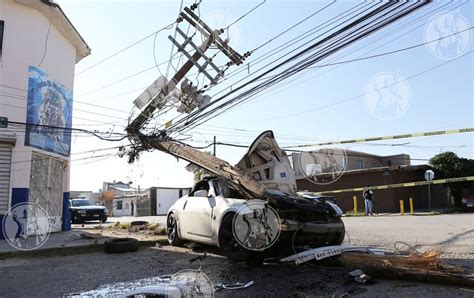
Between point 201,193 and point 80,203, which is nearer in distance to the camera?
point 201,193

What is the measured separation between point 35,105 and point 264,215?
403 inches

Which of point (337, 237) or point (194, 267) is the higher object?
point (337, 237)

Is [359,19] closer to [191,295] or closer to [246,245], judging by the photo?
[246,245]

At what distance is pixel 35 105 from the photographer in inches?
555

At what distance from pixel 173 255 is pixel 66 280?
281 centimetres

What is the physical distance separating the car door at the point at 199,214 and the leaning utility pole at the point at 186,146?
57 cm

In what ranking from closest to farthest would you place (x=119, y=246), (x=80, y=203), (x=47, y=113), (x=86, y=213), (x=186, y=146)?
(x=119, y=246) → (x=186, y=146) → (x=47, y=113) → (x=86, y=213) → (x=80, y=203)

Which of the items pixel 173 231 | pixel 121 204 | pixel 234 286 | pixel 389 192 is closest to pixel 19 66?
pixel 173 231

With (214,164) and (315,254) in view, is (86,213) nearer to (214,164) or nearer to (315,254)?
(214,164)

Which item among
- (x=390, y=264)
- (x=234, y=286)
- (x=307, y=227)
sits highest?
(x=307, y=227)

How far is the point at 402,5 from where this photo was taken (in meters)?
6.46

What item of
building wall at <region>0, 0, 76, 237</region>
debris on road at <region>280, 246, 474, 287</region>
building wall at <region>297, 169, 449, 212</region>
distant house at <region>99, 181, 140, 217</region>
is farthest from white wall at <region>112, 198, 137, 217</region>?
debris on road at <region>280, 246, 474, 287</region>

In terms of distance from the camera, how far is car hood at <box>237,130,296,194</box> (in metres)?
9.05

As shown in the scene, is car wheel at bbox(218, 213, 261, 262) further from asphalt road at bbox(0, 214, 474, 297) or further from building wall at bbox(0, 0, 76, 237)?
building wall at bbox(0, 0, 76, 237)
